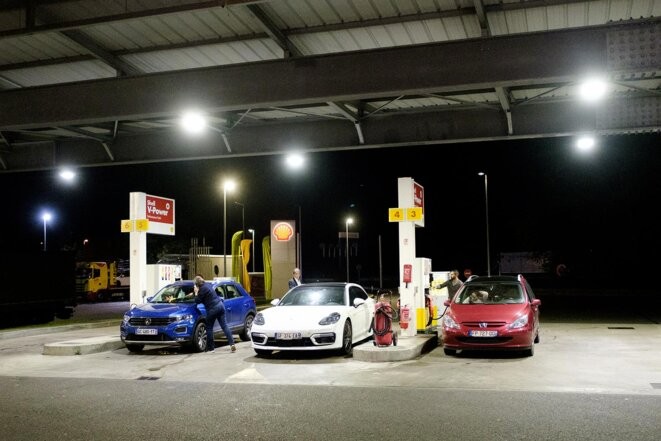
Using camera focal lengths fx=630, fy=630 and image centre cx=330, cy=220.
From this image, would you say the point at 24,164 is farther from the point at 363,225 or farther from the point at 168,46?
the point at 363,225

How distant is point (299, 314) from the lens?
480 inches

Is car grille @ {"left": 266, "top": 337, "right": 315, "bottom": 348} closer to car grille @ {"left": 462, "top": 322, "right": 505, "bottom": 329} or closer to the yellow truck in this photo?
car grille @ {"left": 462, "top": 322, "right": 505, "bottom": 329}

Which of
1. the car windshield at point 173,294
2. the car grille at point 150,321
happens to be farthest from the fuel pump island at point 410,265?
the car grille at point 150,321

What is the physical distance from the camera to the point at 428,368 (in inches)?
421

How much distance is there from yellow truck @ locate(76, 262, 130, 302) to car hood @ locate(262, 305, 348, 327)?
28.0 m

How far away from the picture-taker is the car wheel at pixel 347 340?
12.1 metres

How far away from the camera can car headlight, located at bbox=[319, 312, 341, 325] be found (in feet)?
38.8

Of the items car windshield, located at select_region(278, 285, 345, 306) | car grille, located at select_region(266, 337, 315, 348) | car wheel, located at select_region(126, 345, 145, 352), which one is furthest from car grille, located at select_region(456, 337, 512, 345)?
car wheel, located at select_region(126, 345, 145, 352)

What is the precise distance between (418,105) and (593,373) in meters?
7.07

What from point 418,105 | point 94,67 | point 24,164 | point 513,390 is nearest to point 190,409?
point 513,390

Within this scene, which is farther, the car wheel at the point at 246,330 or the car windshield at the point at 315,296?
the car wheel at the point at 246,330

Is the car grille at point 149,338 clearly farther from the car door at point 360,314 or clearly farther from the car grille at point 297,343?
the car door at point 360,314

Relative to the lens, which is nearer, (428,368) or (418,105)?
(428,368)

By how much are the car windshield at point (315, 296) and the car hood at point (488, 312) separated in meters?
2.40
